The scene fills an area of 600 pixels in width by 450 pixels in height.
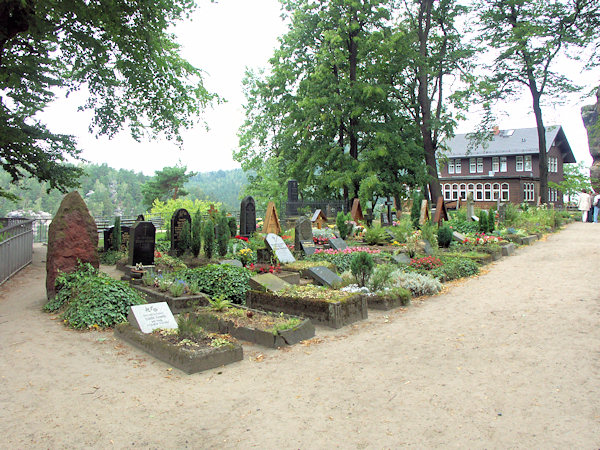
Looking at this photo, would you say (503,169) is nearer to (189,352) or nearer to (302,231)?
(302,231)

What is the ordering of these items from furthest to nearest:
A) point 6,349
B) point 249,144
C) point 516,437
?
point 249,144
point 6,349
point 516,437

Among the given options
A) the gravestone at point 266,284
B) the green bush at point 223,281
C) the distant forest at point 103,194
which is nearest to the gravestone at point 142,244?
the green bush at point 223,281

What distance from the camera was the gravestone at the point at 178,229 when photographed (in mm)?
13893

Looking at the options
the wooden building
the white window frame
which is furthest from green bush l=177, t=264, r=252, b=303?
the white window frame

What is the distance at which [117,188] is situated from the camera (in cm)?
8644

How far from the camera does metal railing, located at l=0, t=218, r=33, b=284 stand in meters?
11.3

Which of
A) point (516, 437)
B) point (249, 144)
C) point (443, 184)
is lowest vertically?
point (516, 437)

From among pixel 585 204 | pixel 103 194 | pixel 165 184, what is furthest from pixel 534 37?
pixel 103 194

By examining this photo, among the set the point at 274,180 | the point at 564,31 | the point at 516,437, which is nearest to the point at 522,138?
the point at 564,31

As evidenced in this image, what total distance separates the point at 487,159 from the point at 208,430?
166 ft

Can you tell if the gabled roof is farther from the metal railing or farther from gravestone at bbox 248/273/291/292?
gravestone at bbox 248/273/291/292

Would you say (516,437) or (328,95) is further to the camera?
(328,95)

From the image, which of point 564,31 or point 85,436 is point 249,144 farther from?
point 85,436

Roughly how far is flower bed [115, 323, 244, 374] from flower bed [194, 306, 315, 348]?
67cm
